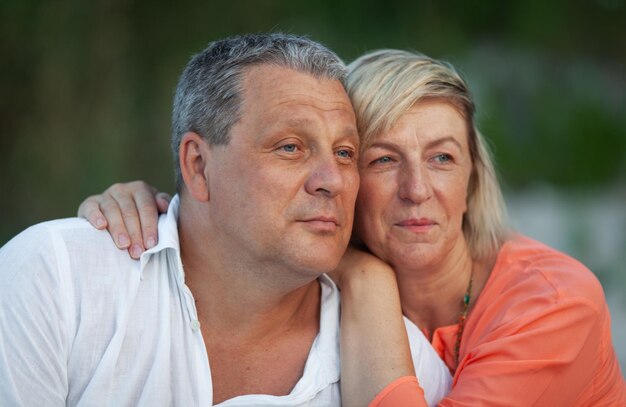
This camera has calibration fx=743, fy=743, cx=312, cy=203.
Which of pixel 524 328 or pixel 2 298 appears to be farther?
pixel 524 328

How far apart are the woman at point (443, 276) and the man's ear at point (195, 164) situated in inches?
7.2

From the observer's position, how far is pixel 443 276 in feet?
8.61

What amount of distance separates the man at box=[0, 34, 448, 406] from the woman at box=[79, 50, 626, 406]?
147 millimetres

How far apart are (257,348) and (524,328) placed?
31.9 inches

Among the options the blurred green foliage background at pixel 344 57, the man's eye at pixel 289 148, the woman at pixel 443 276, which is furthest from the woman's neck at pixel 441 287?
the blurred green foliage background at pixel 344 57

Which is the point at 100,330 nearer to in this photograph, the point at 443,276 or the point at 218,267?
the point at 218,267

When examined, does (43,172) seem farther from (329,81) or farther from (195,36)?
(329,81)

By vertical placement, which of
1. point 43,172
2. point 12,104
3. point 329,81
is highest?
point 329,81

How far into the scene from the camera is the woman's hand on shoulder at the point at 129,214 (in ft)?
7.22

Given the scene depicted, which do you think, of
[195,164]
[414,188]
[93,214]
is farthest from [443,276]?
[93,214]

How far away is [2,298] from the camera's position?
2000 millimetres

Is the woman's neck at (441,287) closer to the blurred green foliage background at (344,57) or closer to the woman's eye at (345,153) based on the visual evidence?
the woman's eye at (345,153)

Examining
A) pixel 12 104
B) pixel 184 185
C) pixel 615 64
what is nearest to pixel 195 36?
pixel 12 104

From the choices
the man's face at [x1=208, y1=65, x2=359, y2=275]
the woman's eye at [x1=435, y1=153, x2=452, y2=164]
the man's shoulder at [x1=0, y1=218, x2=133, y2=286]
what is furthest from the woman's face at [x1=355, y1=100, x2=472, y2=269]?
the man's shoulder at [x1=0, y1=218, x2=133, y2=286]
